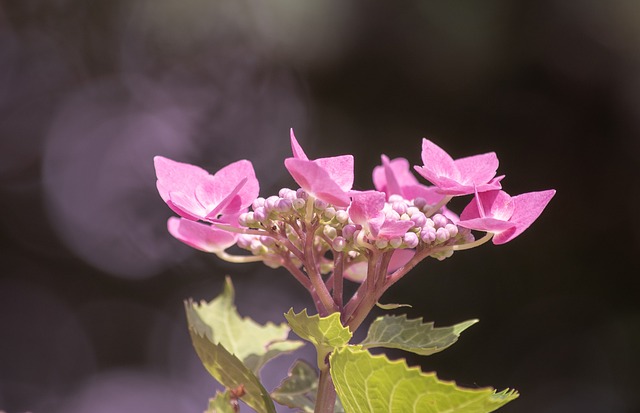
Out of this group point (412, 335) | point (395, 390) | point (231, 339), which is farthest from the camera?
point (231, 339)

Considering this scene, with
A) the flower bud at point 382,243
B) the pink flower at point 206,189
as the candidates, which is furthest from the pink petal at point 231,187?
the flower bud at point 382,243

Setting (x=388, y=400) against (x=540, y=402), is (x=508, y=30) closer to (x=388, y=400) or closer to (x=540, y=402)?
(x=540, y=402)

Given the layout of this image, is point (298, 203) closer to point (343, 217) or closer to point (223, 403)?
point (343, 217)

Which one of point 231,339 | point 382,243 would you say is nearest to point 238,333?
point 231,339

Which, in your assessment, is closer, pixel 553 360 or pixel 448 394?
pixel 448 394

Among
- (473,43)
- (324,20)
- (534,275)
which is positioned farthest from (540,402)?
(324,20)

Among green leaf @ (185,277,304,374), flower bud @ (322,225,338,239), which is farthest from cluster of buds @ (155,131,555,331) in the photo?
green leaf @ (185,277,304,374)
